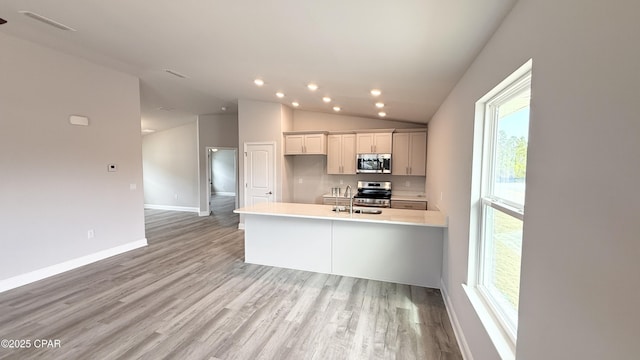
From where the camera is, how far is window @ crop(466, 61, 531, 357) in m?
1.57

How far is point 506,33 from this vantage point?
155 cm

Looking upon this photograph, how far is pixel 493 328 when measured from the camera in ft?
5.45

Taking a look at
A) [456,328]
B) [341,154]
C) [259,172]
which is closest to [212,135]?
[259,172]

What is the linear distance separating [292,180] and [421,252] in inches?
154

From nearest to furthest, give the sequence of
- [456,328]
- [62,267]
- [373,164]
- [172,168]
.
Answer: [456,328], [62,267], [373,164], [172,168]

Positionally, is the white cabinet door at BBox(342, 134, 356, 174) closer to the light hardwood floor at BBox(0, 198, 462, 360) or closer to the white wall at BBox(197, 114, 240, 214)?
the light hardwood floor at BBox(0, 198, 462, 360)

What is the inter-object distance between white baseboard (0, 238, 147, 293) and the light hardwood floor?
154 mm

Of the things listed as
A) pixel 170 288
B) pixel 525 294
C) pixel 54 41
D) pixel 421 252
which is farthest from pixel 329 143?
pixel 525 294

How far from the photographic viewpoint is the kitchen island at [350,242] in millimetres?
3373

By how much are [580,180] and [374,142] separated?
4959 mm

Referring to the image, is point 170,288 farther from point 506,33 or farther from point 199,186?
point 199,186

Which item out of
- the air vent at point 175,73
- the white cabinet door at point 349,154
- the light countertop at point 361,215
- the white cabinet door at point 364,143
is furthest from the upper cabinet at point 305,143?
the air vent at point 175,73

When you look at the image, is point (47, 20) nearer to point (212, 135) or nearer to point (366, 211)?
point (366, 211)

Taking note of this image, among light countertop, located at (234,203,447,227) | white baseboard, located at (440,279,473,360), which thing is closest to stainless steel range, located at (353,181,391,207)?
light countertop, located at (234,203,447,227)
